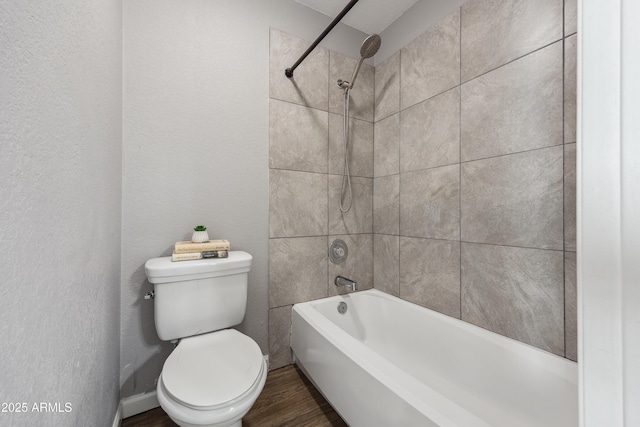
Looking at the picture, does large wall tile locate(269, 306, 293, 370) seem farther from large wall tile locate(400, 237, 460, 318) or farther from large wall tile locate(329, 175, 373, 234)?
large wall tile locate(400, 237, 460, 318)

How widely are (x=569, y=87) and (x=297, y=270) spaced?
5.19 feet

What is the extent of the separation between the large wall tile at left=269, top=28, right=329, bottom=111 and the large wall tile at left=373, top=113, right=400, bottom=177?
442 millimetres

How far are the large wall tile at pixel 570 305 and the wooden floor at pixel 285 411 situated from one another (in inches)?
40.5

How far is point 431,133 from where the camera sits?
1560 mm

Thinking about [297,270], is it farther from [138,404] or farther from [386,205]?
[138,404]

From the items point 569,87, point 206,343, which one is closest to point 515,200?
point 569,87

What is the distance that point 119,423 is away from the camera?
4.05 feet

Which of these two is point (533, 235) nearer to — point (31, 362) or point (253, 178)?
point (253, 178)

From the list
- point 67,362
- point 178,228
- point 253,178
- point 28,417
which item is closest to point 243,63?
point 253,178

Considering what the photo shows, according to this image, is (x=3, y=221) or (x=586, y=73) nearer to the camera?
(x=586, y=73)

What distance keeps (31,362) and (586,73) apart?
3.16 ft

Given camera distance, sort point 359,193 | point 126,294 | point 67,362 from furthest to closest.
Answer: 1. point 359,193
2. point 126,294
3. point 67,362

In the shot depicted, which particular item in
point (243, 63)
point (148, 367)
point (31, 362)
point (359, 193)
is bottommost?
point (148, 367)

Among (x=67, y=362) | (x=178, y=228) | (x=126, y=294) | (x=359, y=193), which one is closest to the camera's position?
(x=67, y=362)
